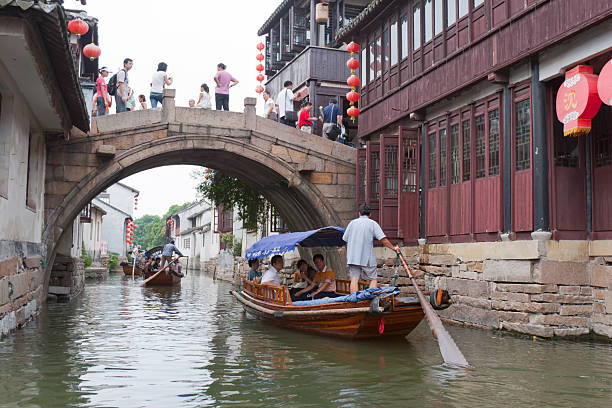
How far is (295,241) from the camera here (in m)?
10.7

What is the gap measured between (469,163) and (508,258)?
2087 mm

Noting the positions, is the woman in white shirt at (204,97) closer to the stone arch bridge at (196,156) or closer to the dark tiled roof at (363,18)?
the stone arch bridge at (196,156)

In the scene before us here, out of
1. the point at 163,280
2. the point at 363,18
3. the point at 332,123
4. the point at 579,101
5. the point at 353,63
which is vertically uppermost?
the point at 363,18

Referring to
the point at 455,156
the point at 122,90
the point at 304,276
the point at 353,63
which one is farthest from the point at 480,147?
the point at 122,90

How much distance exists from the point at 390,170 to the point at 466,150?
2.58 m

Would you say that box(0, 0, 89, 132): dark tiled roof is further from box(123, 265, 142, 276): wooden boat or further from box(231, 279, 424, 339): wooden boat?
box(123, 265, 142, 276): wooden boat

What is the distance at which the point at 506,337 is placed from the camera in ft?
29.7

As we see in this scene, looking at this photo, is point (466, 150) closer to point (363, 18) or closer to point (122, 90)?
point (363, 18)

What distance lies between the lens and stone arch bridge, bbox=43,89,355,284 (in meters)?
13.0

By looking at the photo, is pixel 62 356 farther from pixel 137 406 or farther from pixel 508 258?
pixel 508 258

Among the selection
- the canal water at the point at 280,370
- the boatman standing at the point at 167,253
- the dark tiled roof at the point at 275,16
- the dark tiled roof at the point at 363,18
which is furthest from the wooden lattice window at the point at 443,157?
the boatman standing at the point at 167,253

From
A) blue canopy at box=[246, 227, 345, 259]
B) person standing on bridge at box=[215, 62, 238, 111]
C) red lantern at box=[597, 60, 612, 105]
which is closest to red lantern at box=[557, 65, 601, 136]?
red lantern at box=[597, 60, 612, 105]

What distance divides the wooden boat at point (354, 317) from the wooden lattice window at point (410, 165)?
4.02 meters

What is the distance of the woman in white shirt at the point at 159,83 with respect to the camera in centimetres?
1454
